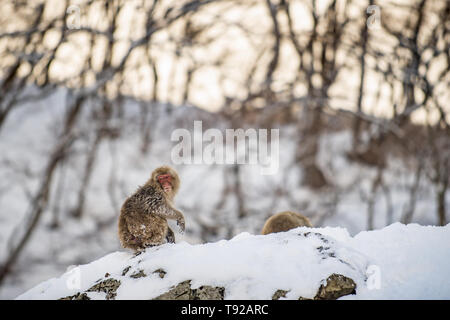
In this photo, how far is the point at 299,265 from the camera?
2725 mm

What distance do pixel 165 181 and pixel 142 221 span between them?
15.0 inches

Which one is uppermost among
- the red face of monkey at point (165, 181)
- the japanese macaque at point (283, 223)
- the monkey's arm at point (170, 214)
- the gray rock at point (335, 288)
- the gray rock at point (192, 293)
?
the red face of monkey at point (165, 181)

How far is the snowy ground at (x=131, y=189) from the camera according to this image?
11195 millimetres

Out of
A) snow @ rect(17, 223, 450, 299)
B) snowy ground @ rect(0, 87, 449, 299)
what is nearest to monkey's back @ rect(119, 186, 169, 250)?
snow @ rect(17, 223, 450, 299)

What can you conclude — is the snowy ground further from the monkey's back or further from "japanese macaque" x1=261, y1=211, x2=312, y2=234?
the monkey's back

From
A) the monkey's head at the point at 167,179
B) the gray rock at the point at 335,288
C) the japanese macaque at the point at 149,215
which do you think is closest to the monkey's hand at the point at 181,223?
the japanese macaque at the point at 149,215

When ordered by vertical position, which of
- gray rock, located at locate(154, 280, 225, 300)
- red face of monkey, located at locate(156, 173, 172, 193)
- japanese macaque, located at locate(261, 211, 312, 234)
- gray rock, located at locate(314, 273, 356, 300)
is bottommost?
gray rock, located at locate(154, 280, 225, 300)

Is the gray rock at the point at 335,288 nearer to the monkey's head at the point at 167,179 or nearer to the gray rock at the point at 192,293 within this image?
the gray rock at the point at 192,293

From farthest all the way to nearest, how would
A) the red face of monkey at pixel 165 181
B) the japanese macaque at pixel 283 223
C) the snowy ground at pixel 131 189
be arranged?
the snowy ground at pixel 131 189
the japanese macaque at pixel 283 223
the red face of monkey at pixel 165 181

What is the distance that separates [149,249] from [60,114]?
1429cm

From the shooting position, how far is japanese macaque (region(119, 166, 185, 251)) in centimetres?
314

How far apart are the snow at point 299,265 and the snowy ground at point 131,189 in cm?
665
